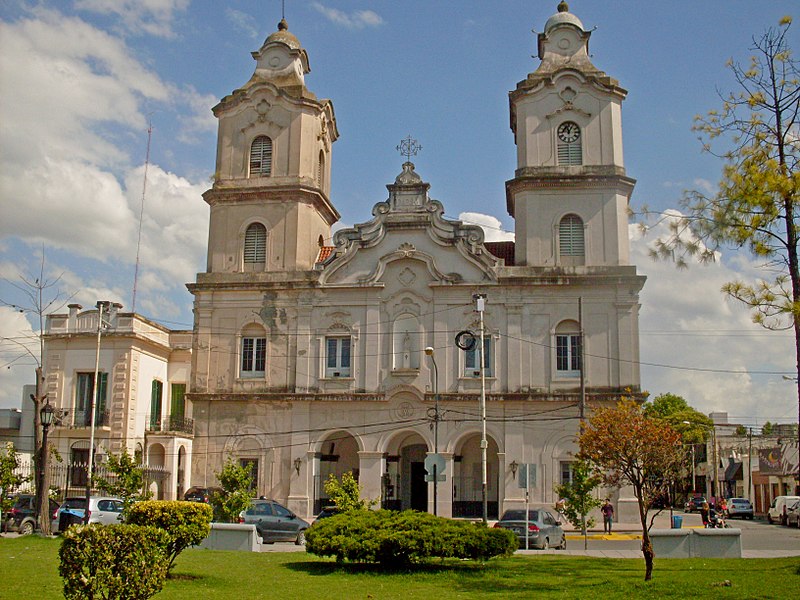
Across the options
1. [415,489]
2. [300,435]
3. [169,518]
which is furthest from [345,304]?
[169,518]

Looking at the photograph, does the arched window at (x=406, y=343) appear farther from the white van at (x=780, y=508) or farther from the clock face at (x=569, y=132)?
the white van at (x=780, y=508)

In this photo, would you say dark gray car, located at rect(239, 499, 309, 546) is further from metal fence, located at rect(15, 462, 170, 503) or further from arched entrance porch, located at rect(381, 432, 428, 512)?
metal fence, located at rect(15, 462, 170, 503)

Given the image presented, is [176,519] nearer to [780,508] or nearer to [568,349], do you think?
[568,349]

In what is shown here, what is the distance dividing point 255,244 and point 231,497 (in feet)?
55.4

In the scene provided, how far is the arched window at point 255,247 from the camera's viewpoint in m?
42.8

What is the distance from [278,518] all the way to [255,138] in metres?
21.0

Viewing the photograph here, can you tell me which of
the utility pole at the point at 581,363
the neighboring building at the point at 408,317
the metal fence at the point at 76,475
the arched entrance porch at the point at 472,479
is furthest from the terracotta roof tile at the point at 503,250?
the metal fence at the point at 76,475

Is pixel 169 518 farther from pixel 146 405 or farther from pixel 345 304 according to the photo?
pixel 146 405

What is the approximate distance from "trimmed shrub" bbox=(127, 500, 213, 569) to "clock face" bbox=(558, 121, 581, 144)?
29.9 m

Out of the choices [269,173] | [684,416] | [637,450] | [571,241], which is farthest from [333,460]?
[684,416]

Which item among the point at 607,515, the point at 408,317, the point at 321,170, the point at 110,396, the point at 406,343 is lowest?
the point at 607,515

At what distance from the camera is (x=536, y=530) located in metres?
28.6

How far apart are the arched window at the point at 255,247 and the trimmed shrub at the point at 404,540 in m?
24.7

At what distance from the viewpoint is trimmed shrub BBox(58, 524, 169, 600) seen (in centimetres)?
1098
